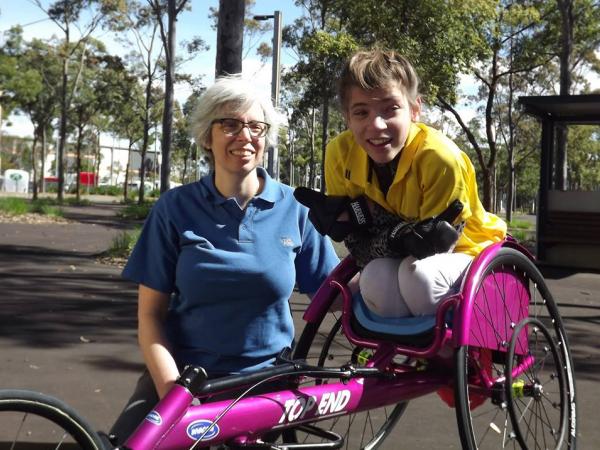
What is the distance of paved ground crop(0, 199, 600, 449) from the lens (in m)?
4.33

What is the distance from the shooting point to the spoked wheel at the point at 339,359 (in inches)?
114

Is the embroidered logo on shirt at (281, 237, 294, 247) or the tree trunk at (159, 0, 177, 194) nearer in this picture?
the embroidered logo on shirt at (281, 237, 294, 247)

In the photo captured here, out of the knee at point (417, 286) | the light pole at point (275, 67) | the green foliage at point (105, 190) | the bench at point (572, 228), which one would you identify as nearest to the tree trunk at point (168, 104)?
the light pole at point (275, 67)

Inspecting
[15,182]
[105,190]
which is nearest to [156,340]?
[105,190]

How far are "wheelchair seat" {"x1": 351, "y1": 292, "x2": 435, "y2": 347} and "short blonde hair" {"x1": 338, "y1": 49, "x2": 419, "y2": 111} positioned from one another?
67 centimetres

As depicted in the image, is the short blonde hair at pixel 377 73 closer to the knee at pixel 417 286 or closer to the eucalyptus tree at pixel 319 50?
the knee at pixel 417 286

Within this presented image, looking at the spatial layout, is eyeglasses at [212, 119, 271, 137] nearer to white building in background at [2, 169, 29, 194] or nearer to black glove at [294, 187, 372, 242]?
black glove at [294, 187, 372, 242]

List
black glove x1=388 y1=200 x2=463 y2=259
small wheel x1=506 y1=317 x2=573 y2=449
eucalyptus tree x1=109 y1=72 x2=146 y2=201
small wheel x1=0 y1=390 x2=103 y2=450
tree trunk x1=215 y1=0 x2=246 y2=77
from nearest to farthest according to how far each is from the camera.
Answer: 1. small wheel x1=0 y1=390 x2=103 y2=450
2. black glove x1=388 y1=200 x2=463 y2=259
3. small wheel x1=506 y1=317 x2=573 y2=449
4. tree trunk x1=215 y1=0 x2=246 y2=77
5. eucalyptus tree x1=109 y1=72 x2=146 y2=201

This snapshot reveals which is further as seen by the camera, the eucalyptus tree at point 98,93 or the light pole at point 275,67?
the eucalyptus tree at point 98,93

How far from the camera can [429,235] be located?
242 centimetres

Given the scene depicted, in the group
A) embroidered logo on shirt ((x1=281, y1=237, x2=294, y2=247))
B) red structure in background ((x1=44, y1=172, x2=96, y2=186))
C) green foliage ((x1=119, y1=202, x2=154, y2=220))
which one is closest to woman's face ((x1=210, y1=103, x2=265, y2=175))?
embroidered logo on shirt ((x1=281, y1=237, x2=294, y2=247))

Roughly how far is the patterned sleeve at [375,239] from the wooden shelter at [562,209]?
11.6m

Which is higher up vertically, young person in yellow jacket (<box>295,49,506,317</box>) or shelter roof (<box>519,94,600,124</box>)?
shelter roof (<box>519,94,600,124</box>)

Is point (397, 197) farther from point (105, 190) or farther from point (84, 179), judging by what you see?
point (84, 179)
